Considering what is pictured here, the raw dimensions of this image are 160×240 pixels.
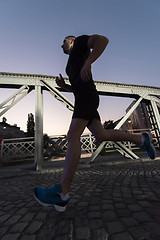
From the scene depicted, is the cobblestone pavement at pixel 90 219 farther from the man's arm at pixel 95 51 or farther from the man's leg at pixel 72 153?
the man's arm at pixel 95 51

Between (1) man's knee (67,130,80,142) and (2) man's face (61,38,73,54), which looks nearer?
(1) man's knee (67,130,80,142)

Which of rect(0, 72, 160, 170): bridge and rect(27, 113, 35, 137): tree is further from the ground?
rect(27, 113, 35, 137): tree

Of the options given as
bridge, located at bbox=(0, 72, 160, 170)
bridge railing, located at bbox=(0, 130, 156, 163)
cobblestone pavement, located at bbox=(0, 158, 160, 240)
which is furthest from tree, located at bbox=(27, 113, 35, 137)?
cobblestone pavement, located at bbox=(0, 158, 160, 240)

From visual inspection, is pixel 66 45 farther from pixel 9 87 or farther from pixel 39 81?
pixel 9 87

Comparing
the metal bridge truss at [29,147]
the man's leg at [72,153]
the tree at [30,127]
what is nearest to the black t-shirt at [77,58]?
the man's leg at [72,153]

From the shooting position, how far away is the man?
3.47ft

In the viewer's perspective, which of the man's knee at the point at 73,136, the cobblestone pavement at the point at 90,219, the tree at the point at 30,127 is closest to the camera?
the cobblestone pavement at the point at 90,219

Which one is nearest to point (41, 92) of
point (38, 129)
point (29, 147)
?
point (38, 129)

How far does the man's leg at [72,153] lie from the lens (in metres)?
1.07

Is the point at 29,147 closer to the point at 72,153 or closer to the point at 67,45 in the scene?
the point at 72,153

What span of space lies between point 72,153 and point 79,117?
1.26 ft

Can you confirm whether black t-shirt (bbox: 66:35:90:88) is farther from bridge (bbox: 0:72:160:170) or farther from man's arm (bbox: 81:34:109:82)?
bridge (bbox: 0:72:160:170)

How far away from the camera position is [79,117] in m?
1.21

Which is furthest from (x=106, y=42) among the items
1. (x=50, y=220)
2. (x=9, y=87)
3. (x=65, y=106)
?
(x=9, y=87)
